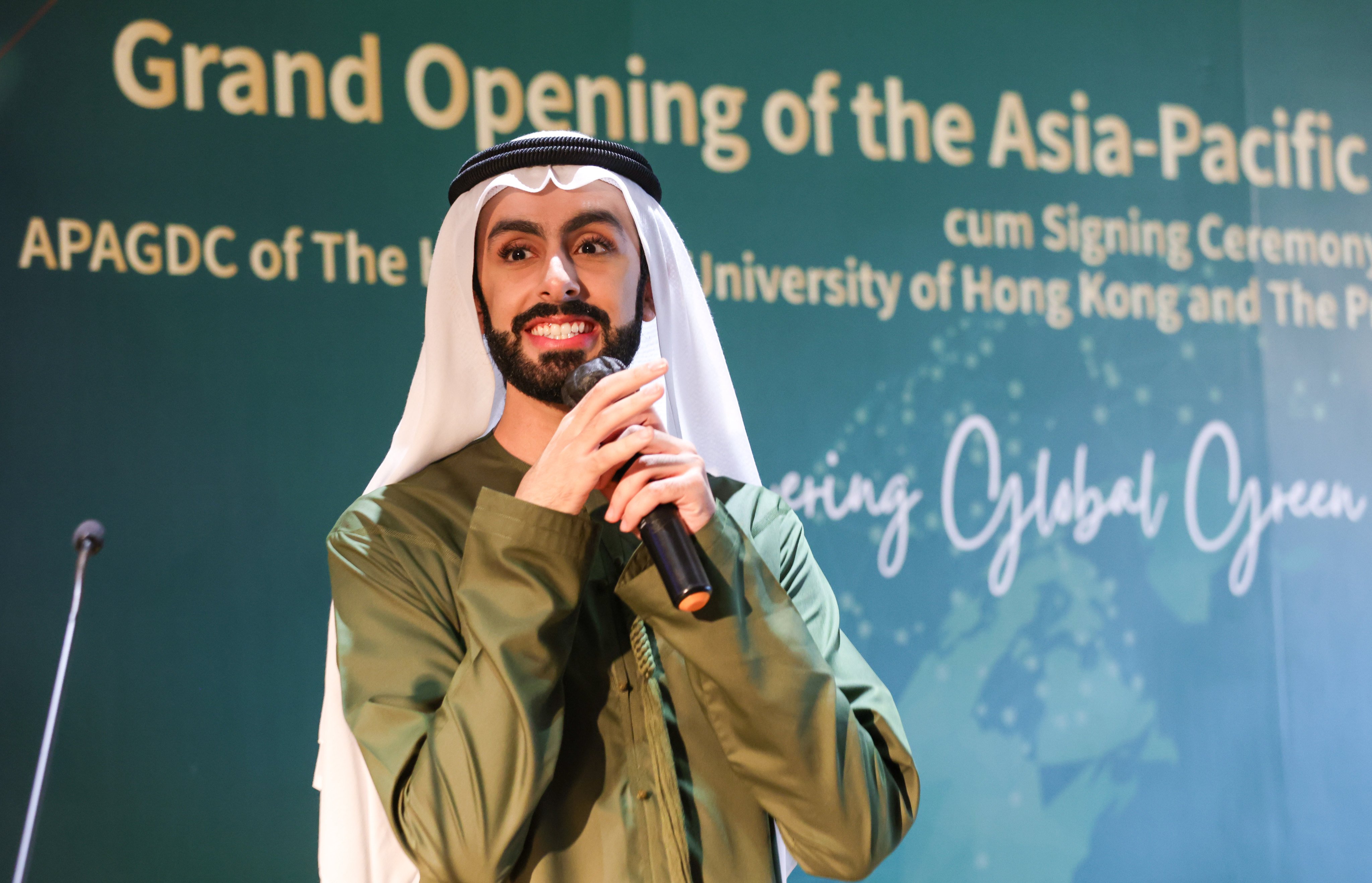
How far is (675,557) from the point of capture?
1.22m

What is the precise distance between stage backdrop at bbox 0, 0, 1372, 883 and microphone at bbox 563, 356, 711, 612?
1.66 m

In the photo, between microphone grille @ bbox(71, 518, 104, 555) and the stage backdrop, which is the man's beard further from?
the stage backdrop

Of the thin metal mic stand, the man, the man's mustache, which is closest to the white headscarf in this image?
the man

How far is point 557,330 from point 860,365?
1.73 meters

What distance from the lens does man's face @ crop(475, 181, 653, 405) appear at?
1532 millimetres

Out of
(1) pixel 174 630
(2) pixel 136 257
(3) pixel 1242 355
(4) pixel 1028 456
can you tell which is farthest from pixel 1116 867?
(2) pixel 136 257

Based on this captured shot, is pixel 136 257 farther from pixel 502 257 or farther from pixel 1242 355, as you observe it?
pixel 1242 355

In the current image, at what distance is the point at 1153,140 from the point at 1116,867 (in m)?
1.95

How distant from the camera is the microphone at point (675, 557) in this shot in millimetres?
1209

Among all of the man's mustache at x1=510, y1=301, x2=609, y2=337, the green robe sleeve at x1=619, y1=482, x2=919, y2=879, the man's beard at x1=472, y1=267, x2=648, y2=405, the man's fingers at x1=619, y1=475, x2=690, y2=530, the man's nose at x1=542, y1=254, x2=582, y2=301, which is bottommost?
the green robe sleeve at x1=619, y1=482, x2=919, y2=879

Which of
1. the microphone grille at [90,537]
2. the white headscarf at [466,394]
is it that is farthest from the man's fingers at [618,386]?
the microphone grille at [90,537]

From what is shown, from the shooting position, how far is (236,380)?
2701 mm

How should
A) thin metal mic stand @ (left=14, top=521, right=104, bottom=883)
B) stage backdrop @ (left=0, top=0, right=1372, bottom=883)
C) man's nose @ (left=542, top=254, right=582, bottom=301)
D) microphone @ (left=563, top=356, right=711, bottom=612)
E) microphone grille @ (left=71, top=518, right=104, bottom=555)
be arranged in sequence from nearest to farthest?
1. microphone @ (left=563, top=356, right=711, bottom=612)
2. man's nose @ (left=542, top=254, right=582, bottom=301)
3. thin metal mic stand @ (left=14, top=521, right=104, bottom=883)
4. microphone grille @ (left=71, top=518, right=104, bottom=555)
5. stage backdrop @ (left=0, top=0, right=1372, bottom=883)

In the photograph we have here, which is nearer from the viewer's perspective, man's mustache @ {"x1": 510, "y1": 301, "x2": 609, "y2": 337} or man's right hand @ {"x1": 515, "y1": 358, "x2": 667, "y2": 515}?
man's right hand @ {"x1": 515, "y1": 358, "x2": 667, "y2": 515}
